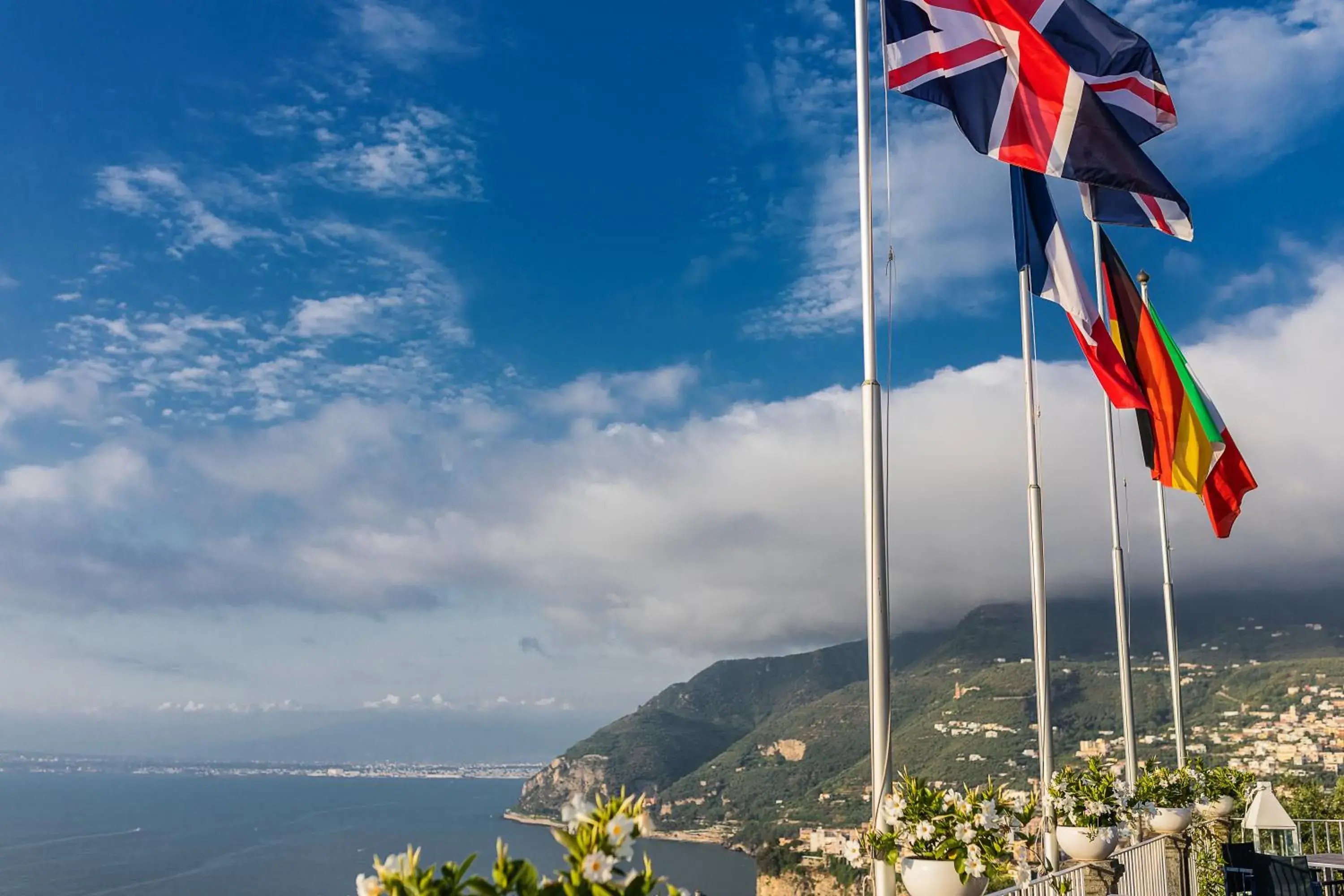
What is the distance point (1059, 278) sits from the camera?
35.2 ft

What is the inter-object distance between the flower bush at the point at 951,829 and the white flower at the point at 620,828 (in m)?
3.40

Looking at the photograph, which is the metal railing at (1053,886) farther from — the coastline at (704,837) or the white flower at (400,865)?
the coastline at (704,837)

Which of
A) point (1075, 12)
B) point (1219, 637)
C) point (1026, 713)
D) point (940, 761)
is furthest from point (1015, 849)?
point (1219, 637)

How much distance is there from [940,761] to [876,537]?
5876cm

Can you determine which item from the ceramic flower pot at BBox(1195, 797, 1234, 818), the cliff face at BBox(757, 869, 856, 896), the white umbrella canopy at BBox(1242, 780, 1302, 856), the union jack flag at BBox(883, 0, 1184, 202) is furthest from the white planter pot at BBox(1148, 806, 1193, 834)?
the cliff face at BBox(757, 869, 856, 896)

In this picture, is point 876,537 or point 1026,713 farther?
point 1026,713

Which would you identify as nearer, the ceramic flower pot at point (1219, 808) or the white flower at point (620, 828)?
the white flower at point (620, 828)

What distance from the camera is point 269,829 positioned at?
14475 centimetres

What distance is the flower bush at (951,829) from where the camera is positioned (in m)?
6.14

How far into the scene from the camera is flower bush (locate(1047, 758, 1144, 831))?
9352 millimetres

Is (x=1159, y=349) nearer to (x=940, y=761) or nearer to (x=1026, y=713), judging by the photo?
(x=940, y=761)

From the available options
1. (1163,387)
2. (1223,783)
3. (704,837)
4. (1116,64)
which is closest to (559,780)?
(704,837)

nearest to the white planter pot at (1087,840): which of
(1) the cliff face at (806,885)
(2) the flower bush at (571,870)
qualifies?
(2) the flower bush at (571,870)

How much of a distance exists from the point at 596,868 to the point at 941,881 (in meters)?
Result: 3.69
